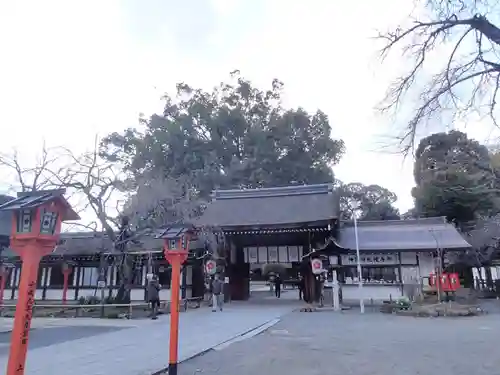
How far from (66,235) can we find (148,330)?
17593 mm

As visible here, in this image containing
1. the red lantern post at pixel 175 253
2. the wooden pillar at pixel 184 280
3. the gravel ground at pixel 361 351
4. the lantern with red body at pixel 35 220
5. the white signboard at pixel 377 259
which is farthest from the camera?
the wooden pillar at pixel 184 280

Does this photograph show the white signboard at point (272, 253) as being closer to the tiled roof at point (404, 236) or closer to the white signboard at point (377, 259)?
the tiled roof at point (404, 236)

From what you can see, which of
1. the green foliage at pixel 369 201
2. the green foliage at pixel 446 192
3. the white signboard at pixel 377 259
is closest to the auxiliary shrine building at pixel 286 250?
the white signboard at pixel 377 259

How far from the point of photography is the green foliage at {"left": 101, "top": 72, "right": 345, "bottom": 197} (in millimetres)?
36469

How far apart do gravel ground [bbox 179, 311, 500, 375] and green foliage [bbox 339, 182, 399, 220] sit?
29.2 m

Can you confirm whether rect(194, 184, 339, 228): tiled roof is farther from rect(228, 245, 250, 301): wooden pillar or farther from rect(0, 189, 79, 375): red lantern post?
rect(0, 189, 79, 375): red lantern post

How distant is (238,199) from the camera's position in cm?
2639

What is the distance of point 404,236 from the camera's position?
21656 millimetres

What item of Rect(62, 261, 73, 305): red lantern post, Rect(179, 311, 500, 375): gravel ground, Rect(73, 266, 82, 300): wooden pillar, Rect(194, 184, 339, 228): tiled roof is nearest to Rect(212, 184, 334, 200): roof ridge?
Rect(194, 184, 339, 228): tiled roof

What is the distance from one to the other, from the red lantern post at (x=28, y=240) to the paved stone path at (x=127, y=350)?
2607mm

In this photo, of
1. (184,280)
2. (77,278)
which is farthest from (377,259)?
(77,278)

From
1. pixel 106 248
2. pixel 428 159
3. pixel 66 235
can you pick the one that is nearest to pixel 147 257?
pixel 106 248

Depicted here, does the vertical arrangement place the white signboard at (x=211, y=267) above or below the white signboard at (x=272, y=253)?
below

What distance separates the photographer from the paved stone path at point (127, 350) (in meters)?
6.44
